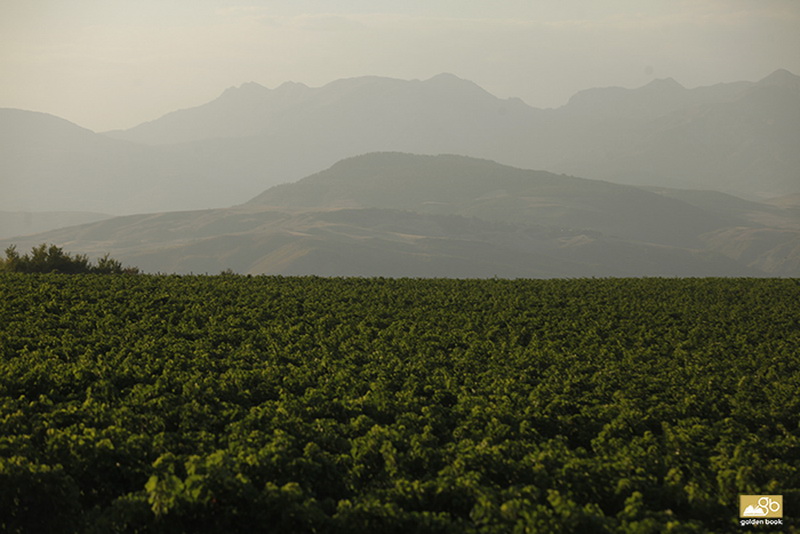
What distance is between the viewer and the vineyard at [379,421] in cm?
1009

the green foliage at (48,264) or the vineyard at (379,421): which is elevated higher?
the green foliage at (48,264)

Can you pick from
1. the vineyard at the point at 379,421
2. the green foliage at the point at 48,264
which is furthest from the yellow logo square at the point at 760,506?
the green foliage at the point at 48,264

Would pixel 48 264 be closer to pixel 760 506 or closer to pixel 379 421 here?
pixel 379 421

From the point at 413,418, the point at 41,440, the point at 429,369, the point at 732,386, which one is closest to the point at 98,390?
the point at 41,440

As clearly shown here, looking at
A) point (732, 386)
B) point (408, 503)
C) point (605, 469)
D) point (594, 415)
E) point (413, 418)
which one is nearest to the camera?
point (408, 503)

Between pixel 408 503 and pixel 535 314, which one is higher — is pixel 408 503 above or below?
below

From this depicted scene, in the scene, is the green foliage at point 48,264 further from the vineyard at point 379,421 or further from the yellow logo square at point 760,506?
the yellow logo square at point 760,506

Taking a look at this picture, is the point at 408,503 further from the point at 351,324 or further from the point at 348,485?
the point at 351,324

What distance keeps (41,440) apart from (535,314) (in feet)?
63.0

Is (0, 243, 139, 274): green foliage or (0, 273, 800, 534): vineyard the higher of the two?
(0, 243, 139, 274): green foliage

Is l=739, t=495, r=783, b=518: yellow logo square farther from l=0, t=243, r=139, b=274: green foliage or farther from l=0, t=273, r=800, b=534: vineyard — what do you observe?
l=0, t=243, r=139, b=274: green foliage

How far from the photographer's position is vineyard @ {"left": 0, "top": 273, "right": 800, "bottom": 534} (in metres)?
10.1

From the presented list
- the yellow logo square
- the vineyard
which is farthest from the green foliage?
the yellow logo square

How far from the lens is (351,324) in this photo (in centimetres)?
2408
